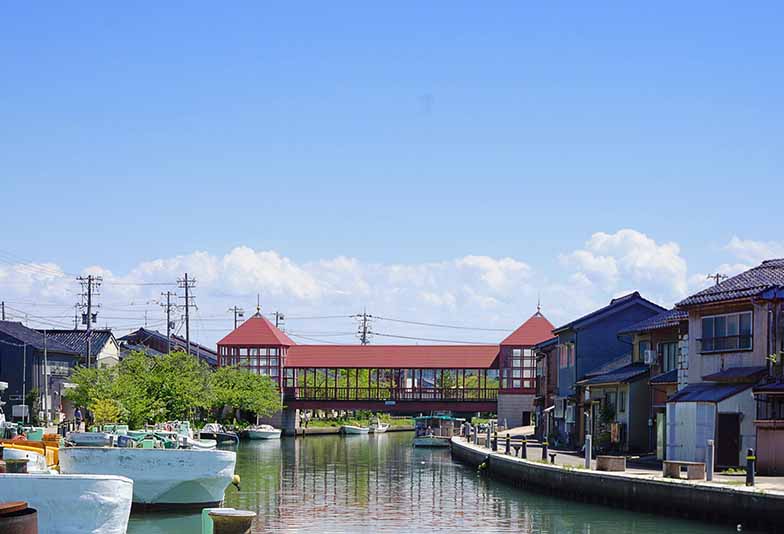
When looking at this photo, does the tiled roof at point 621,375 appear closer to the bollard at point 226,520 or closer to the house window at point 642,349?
the house window at point 642,349

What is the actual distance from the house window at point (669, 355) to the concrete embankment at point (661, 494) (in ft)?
24.5

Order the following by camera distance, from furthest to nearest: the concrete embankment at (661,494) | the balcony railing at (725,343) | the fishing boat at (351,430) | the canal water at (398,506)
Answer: the fishing boat at (351,430) → the balcony railing at (725,343) → the canal water at (398,506) → the concrete embankment at (661,494)

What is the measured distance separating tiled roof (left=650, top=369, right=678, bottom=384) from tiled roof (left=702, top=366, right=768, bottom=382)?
540 cm

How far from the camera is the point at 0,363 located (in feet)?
272

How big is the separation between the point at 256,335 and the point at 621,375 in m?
55.5

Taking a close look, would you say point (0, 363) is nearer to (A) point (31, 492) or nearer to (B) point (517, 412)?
(B) point (517, 412)

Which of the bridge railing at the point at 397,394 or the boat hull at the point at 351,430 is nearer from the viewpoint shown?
the bridge railing at the point at 397,394

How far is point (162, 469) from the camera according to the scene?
95.3 ft

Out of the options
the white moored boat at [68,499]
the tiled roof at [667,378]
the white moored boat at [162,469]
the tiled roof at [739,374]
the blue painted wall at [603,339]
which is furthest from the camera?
the blue painted wall at [603,339]

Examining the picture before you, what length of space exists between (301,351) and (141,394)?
3829 centimetres

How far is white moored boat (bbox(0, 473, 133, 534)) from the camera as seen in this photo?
69.3 ft

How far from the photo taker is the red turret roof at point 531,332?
96812 millimetres

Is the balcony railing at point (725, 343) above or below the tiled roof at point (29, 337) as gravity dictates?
above

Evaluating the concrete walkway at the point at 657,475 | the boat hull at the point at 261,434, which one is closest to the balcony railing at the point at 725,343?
the concrete walkway at the point at 657,475
